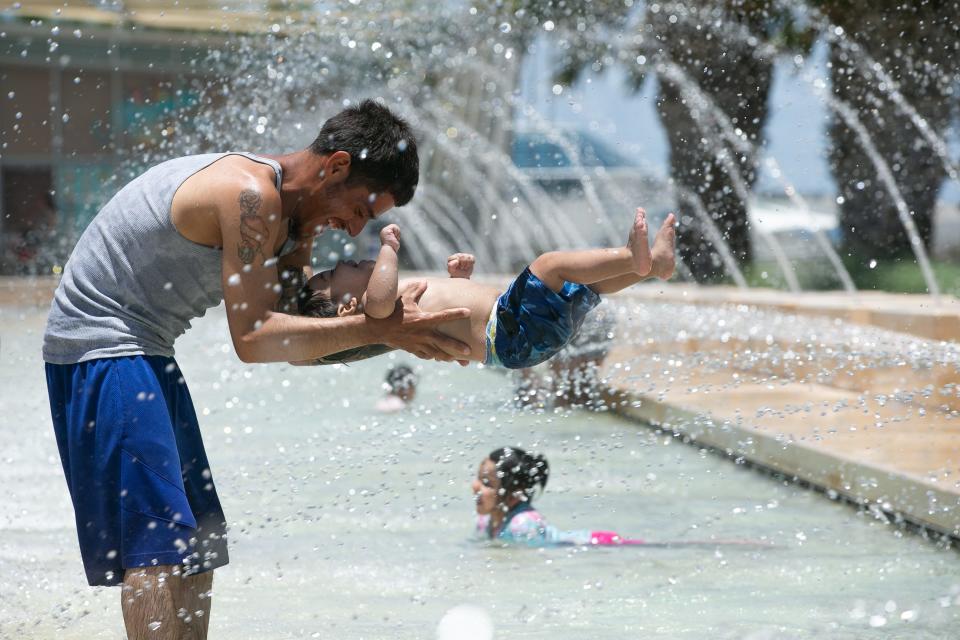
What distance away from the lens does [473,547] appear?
13.6 ft

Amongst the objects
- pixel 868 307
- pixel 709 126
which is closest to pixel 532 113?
pixel 709 126

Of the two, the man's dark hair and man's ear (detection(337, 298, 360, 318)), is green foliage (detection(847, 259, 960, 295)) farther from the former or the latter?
the man's dark hair

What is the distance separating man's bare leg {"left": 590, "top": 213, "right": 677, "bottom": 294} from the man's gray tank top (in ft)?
3.53

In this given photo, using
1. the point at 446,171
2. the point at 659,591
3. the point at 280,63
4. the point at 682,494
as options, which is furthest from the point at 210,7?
the point at 659,591

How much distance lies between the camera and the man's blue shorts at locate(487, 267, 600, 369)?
10.5 ft

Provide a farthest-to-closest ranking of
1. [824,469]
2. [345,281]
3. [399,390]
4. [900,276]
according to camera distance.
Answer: [900,276] < [399,390] < [824,469] < [345,281]

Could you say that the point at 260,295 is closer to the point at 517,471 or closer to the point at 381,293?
the point at 381,293

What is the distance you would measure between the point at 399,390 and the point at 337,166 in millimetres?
4248

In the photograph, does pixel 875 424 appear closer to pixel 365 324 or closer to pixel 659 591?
pixel 659 591

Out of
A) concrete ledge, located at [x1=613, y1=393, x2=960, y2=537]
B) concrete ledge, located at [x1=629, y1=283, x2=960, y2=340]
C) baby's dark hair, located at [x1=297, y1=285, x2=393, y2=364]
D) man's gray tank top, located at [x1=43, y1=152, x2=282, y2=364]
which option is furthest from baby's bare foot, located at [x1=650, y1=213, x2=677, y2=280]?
concrete ledge, located at [x1=629, y1=283, x2=960, y2=340]

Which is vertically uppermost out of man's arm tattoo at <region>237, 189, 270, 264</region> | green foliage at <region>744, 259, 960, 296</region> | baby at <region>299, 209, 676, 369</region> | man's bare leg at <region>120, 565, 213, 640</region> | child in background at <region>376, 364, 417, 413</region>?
man's arm tattoo at <region>237, 189, 270, 264</region>

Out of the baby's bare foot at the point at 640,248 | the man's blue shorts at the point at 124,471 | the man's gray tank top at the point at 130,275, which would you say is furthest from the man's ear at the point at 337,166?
the baby's bare foot at the point at 640,248

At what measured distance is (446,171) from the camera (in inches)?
782

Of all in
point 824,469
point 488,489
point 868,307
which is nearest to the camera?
point 488,489
